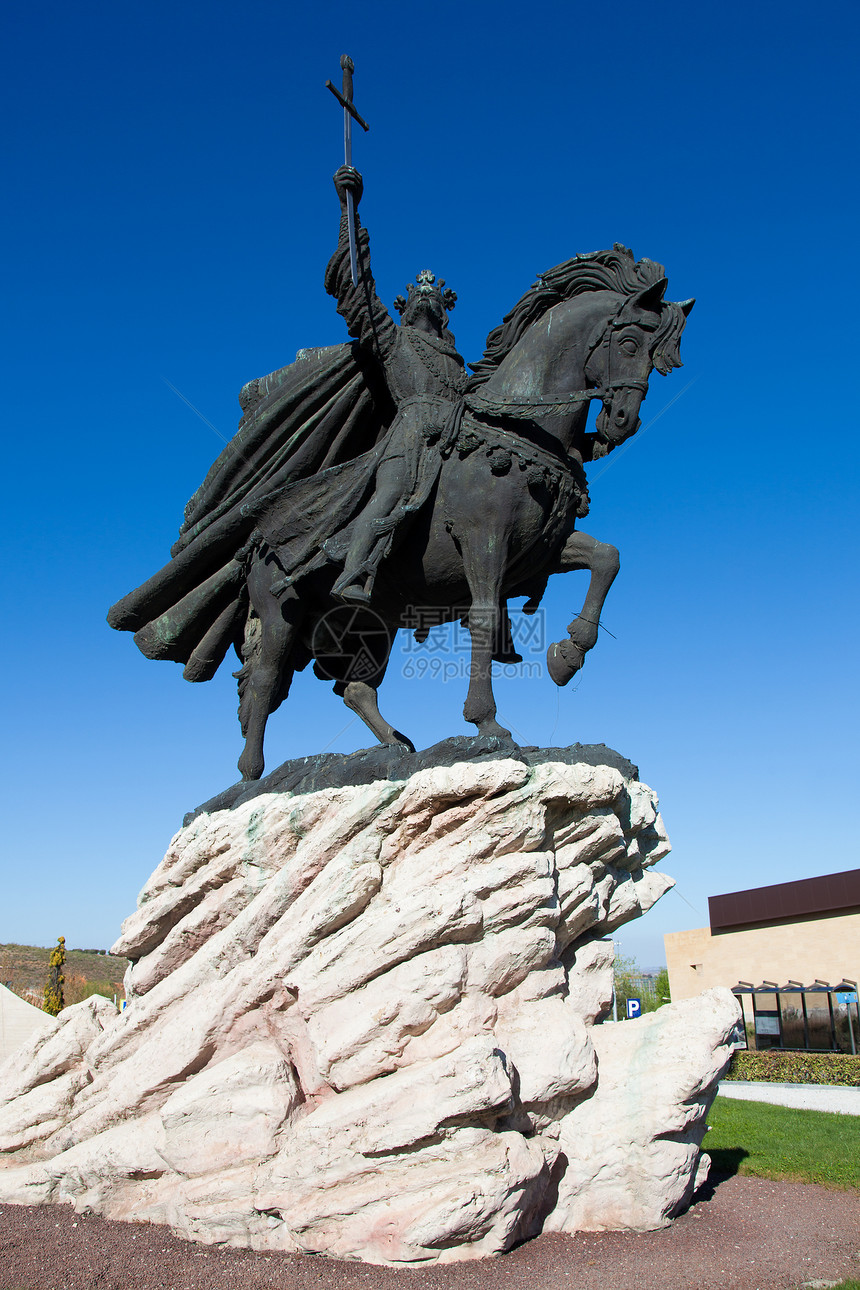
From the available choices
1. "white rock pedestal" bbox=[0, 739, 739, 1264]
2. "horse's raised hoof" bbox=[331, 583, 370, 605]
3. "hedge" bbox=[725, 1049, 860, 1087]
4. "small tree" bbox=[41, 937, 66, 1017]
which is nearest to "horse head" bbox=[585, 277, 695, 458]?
"horse's raised hoof" bbox=[331, 583, 370, 605]

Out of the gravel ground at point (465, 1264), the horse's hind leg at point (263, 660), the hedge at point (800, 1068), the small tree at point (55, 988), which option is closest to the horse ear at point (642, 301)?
the horse's hind leg at point (263, 660)

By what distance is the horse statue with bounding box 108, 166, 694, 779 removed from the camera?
6617 mm

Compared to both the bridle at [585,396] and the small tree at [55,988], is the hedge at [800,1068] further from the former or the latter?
the small tree at [55,988]

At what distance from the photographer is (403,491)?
674 cm

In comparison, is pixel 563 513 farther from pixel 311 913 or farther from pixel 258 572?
pixel 311 913

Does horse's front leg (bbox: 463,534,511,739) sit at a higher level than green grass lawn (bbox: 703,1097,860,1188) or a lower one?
Answer: higher

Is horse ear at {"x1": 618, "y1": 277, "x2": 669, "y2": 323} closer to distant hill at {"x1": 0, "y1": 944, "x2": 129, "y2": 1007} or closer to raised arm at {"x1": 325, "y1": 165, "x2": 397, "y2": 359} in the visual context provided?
raised arm at {"x1": 325, "y1": 165, "x2": 397, "y2": 359}

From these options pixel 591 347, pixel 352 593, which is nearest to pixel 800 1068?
pixel 352 593

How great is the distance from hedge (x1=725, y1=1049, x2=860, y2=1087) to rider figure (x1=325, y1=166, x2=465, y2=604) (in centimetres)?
1496

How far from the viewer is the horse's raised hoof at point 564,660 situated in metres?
6.64

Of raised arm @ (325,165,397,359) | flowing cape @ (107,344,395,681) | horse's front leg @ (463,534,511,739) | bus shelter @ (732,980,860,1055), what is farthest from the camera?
bus shelter @ (732,980,860,1055)

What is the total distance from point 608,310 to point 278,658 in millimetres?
3824

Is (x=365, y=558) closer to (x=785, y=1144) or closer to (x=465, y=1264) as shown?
(x=465, y=1264)

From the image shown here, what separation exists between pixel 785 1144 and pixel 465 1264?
5977mm
